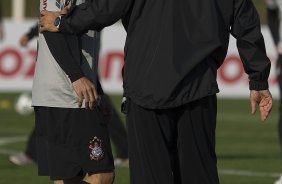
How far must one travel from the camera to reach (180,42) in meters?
6.07

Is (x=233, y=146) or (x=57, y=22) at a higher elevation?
(x=57, y=22)

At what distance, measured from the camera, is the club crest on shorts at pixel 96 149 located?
7133 mm

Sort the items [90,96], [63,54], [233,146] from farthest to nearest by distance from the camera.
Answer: [233,146] < [63,54] < [90,96]

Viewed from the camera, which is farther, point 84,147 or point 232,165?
point 232,165

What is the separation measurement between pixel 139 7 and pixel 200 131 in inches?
30.8

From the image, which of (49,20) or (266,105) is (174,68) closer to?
(266,105)

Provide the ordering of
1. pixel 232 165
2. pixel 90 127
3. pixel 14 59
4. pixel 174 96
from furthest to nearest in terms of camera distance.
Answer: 1. pixel 14 59
2. pixel 232 165
3. pixel 90 127
4. pixel 174 96

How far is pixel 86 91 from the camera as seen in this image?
21.5 feet

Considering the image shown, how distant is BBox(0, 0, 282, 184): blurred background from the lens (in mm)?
11562

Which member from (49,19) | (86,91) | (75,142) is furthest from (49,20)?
(75,142)

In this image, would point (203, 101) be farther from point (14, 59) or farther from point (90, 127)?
point (14, 59)

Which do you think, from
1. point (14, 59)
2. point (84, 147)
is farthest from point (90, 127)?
point (14, 59)

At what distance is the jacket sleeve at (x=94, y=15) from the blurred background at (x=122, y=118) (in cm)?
467

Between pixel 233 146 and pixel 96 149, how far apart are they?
745 centimetres
